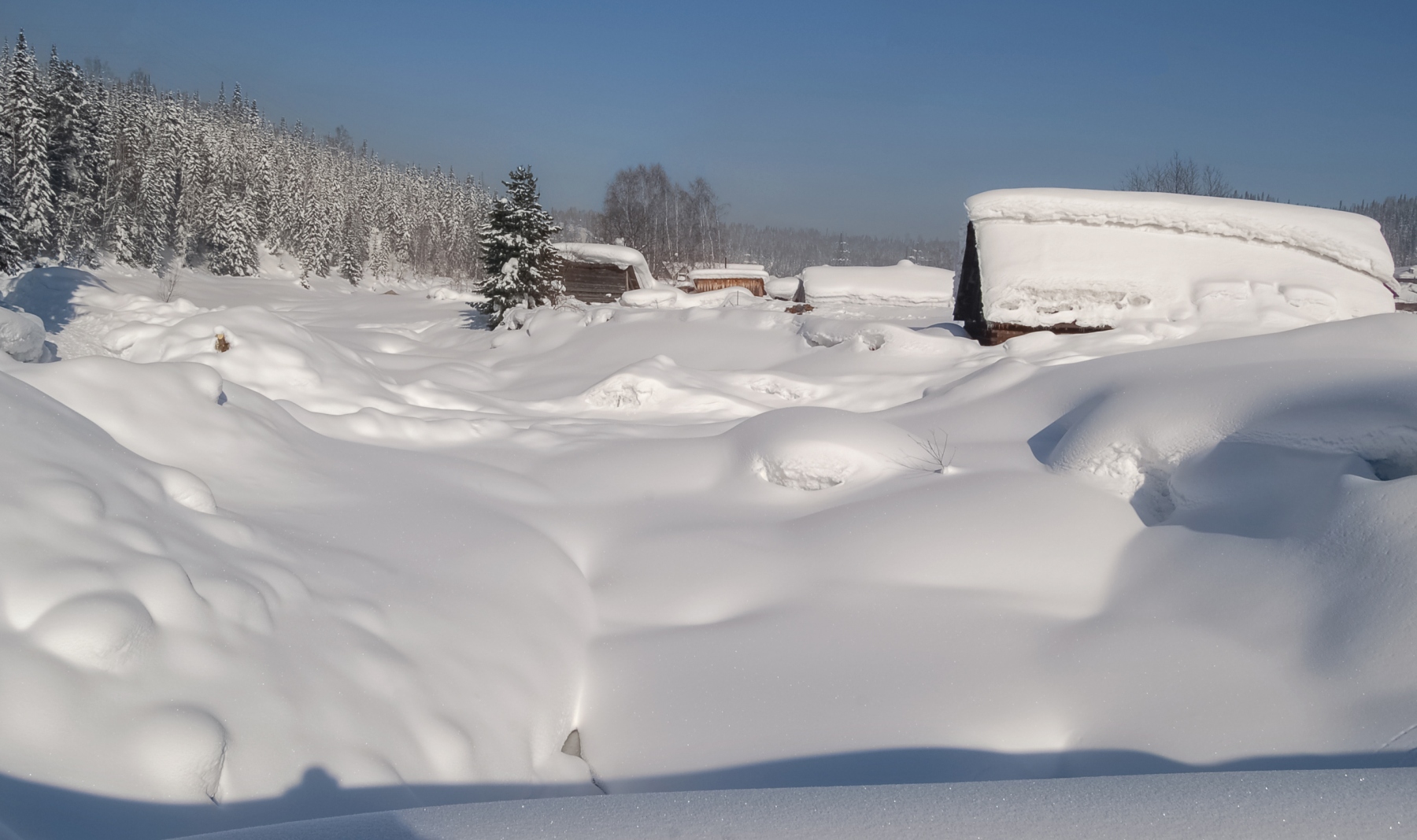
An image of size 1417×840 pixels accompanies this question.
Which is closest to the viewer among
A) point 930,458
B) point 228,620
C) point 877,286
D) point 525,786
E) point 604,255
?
point 228,620

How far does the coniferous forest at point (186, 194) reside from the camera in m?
31.7

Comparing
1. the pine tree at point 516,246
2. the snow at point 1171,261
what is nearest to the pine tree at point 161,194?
the pine tree at point 516,246

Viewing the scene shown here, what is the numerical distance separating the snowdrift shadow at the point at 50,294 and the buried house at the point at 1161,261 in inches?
532

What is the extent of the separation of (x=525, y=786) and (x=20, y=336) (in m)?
7.36

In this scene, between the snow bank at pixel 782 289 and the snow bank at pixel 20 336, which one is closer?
the snow bank at pixel 20 336

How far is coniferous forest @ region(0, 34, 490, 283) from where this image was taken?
31703mm

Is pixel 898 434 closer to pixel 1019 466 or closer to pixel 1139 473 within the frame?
pixel 1019 466

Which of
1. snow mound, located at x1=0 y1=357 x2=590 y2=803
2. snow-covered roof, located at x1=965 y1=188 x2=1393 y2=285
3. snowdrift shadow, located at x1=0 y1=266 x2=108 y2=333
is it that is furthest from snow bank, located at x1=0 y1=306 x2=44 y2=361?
snow-covered roof, located at x1=965 y1=188 x2=1393 y2=285

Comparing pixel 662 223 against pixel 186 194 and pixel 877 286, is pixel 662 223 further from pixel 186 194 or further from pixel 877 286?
pixel 877 286

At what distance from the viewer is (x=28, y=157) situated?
31.2 metres

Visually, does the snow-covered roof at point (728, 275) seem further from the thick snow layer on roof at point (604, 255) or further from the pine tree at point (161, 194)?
the pine tree at point (161, 194)

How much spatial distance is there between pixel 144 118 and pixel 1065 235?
206ft

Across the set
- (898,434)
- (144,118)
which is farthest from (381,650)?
(144,118)

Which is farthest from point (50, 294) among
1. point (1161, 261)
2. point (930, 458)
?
point (1161, 261)
